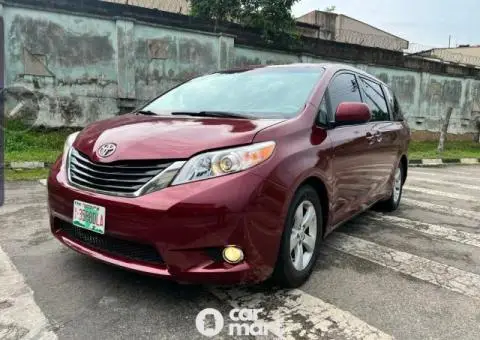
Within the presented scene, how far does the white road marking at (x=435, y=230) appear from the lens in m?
4.66

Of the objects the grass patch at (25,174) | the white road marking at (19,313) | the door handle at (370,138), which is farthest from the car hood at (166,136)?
the grass patch at (25,174)

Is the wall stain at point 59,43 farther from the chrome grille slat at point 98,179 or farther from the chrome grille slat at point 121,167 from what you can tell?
the chrome grille slat at point 121,167

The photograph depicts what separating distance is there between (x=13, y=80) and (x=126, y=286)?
801 centimetres

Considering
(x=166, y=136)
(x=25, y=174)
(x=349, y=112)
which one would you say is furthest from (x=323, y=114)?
(x=25, y=174)

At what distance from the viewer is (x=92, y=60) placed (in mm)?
10266

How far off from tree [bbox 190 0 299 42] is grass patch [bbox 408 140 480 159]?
18.0 ft

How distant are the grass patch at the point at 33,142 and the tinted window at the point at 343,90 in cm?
604

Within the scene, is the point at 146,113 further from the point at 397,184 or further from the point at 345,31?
the point at 345,31

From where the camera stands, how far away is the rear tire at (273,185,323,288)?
116 inches

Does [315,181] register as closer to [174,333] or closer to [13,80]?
[174,333]

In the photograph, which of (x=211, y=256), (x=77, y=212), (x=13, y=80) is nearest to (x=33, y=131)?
(x=13, y=80)

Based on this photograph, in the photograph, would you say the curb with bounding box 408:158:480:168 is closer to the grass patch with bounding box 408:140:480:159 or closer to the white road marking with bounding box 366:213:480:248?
the grass patch with bounding box 408:140:480:159

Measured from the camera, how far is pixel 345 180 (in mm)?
3816

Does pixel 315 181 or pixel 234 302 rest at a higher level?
pixel 315 181
